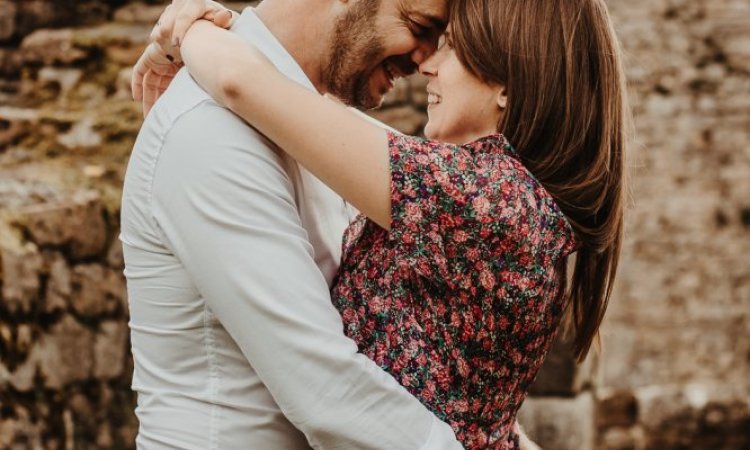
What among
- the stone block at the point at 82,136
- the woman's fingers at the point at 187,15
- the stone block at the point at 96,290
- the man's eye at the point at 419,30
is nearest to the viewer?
the woman's fingers at the point at 187,15

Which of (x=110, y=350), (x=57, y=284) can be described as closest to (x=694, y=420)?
(x=110, y=350)

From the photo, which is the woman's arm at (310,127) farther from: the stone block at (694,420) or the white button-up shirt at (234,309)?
the stone block at (694,420)

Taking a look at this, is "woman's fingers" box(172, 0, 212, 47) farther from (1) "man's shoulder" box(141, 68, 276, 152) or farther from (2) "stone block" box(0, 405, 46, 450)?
(2) "stone block" box(0, 405, 46, 450)

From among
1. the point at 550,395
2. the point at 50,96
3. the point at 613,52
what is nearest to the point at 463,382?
the point at 613,52

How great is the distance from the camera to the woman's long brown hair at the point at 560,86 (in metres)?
1.88

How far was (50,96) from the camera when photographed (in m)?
4.26

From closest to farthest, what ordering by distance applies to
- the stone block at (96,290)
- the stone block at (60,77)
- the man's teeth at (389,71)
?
the man's teeth at (389,71)
the stone block at (96,290)
the stone block at (60,77)

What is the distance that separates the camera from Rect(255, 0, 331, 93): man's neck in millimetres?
2119

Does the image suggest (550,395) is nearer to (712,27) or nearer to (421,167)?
(421,167)

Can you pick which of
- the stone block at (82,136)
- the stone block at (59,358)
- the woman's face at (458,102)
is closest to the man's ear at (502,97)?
the woman's face at (458,102)

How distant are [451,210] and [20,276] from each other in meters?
2.05

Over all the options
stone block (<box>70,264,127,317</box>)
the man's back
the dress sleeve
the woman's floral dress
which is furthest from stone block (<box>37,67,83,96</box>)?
the dress sleeve

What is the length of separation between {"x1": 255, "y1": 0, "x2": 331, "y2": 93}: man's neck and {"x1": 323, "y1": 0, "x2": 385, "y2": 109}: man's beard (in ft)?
0.09

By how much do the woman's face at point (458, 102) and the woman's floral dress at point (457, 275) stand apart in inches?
5.1
